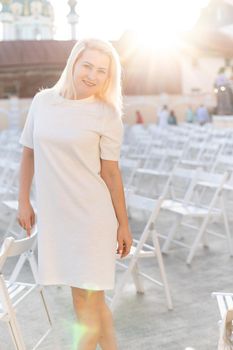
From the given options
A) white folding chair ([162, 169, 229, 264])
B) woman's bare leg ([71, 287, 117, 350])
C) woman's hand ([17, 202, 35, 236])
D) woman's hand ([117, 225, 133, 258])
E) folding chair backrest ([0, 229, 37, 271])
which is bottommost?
white folding chair ([162, 169, 229, 264])

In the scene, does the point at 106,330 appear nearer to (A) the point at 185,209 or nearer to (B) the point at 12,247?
(B) the point at 12,247

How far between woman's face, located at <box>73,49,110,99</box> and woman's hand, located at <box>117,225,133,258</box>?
645 millimetres

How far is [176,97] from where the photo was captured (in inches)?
1196

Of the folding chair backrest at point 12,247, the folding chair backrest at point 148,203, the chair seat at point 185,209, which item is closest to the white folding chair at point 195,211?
the chair seat at point 185,209

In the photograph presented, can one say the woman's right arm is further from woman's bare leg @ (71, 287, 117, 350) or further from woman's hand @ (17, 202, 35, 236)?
woman's bare leg @ (71, 287, 117, 350)

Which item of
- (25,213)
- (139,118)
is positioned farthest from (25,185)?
(139,118)

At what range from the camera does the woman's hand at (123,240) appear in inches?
114

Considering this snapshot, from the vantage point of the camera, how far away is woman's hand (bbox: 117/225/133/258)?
2.89 metres

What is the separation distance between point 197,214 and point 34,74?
79.9 feet

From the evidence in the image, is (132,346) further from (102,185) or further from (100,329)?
(102,185)

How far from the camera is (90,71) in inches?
111

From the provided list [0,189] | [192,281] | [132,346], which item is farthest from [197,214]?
[0,189]

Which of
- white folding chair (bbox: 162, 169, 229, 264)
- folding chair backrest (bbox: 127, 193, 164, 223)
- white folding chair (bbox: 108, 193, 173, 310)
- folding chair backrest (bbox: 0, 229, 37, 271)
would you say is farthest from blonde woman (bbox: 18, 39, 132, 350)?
white folding chair (bbox: 162, 169, 229, 264)

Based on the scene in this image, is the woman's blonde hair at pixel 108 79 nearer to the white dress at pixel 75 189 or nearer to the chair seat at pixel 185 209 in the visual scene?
the white dress at pixel 75 189
